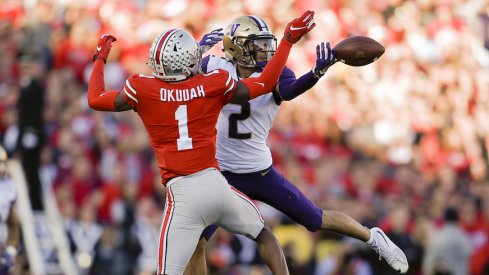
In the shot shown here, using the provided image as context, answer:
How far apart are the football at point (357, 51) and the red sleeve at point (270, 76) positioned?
40 centimetres

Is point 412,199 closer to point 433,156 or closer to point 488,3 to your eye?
point 433,156

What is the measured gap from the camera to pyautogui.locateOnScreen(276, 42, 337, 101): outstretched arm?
27.0ft

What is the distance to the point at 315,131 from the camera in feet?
54.5

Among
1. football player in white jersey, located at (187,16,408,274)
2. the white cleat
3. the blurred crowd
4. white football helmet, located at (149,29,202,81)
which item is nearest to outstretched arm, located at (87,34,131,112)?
white football helmet, located at (149,29,202,81)

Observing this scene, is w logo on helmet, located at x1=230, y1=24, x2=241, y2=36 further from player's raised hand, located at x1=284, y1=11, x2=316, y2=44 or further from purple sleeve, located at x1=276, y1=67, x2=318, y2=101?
player's raised hand, located at x1=284, y1=11, x2=316, y2=44

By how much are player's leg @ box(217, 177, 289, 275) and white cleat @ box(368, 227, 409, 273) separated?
889 millimetres

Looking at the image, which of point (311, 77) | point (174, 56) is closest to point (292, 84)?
point (311, 77)

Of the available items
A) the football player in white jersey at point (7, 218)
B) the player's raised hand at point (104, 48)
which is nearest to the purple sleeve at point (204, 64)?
the player's raised hand at point (104, 48)

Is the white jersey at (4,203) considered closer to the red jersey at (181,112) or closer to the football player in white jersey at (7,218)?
the football player in white jersey at (7,218)

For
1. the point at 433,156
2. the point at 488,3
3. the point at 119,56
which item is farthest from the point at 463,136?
the point at 119,56

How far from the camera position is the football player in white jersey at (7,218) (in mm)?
10930

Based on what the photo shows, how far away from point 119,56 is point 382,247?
8.43m

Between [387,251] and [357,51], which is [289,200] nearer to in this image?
[387,251]

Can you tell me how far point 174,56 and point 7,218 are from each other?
12.8ft
